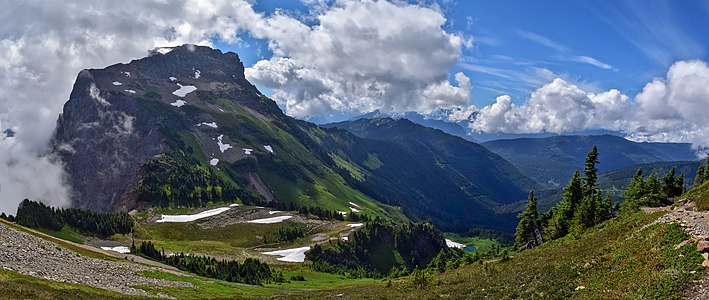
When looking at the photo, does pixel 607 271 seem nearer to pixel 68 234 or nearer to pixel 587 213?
pixel 587 213

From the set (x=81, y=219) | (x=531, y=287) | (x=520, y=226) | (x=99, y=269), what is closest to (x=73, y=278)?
(x=99, y=269)

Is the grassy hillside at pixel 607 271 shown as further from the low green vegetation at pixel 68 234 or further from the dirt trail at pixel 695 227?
the low green vegetation at pixel 68 234

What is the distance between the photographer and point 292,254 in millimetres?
146625

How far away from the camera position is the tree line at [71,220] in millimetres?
104062

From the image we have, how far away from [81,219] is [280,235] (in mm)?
65648

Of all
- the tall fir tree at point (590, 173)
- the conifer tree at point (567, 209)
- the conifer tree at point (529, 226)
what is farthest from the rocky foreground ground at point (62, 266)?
the tall fir tree at point (590, 173)

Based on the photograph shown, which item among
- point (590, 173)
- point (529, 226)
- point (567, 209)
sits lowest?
point (529, 226)

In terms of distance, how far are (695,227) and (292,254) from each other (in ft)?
411

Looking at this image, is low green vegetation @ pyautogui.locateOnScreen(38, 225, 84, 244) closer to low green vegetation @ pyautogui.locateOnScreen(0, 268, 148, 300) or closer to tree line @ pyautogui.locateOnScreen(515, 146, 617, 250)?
low green vegetation @ pyautogui.locateOnScreen(0, 268, 148, 300)

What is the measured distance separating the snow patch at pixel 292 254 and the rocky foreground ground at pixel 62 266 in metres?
83.2

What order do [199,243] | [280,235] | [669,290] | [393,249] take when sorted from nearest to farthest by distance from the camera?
[669,290] → [199,243] → [280,235] → [393,249]

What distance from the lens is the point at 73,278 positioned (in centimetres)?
4419

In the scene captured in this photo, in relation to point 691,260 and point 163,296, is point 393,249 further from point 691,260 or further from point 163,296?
point 691,260

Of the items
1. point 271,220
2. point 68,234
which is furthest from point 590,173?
point 271,220
